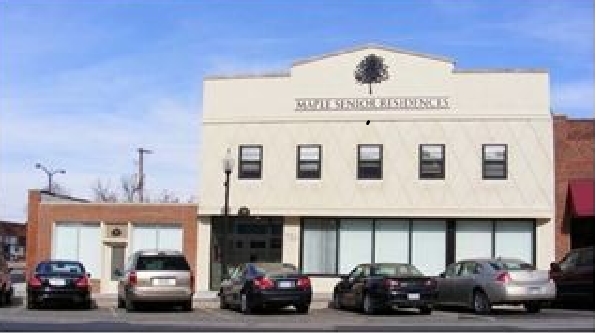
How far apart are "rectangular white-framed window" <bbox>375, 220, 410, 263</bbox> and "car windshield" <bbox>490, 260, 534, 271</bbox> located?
38.1ft

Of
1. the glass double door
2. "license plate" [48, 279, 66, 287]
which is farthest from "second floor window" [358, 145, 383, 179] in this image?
"license plate" [48, 279, 66, 287]

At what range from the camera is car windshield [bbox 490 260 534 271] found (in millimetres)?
22922

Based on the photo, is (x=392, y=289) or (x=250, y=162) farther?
(x=250, y=162)

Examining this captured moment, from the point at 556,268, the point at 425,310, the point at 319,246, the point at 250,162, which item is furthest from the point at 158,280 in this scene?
the point at 319,246

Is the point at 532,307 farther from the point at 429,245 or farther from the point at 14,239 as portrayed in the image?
the point at 14,239

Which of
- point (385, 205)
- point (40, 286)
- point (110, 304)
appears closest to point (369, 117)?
point (385, 205)

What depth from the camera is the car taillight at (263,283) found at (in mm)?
23144

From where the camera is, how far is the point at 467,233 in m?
34.7

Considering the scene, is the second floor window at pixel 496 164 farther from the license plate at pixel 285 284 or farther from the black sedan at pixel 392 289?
the license plate at pixel 285 284

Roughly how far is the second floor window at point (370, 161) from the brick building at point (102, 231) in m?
6.95

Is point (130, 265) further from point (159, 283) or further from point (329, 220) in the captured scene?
point (329, 220)

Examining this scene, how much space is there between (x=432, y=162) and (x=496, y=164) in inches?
93.5

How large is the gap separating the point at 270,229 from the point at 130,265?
11675 millimetres

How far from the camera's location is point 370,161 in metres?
34.9
